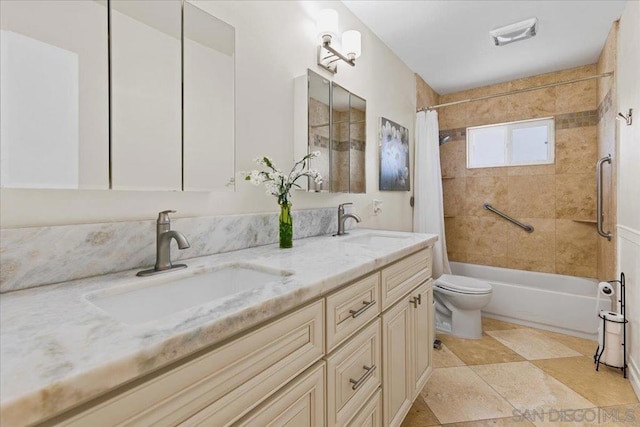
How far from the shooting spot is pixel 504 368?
Result: 6.62ft

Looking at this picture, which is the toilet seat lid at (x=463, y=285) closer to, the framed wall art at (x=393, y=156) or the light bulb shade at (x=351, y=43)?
the framed wall art at (x=393, y=156)

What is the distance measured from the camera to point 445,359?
2141 mm

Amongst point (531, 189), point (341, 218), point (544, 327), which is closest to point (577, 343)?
point (544, 327)

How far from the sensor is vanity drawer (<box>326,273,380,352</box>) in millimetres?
873

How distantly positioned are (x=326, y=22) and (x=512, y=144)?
2651mm

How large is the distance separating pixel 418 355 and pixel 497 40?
2.43m

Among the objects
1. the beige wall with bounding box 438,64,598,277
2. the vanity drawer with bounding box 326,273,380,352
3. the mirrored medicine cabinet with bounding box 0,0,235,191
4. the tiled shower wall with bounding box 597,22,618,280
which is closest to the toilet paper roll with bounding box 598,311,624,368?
the tiled shower wall with bounding box 597,22,618,280

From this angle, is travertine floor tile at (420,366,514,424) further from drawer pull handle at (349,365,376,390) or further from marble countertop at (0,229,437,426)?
marble countertop at (0,229,437,426)

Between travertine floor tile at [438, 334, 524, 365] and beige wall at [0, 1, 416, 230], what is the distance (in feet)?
3.86

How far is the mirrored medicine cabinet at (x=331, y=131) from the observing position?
1600mm

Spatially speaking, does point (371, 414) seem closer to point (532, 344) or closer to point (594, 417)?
point (594, 417)

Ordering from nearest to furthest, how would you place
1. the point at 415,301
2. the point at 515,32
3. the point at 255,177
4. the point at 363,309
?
the point at 363,309
the point at 255,177
the point at 415,301
the point at 515,32

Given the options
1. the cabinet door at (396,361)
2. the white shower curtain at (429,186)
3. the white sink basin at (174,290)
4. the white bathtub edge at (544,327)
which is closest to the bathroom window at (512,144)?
the white shower curtain at (429,186)

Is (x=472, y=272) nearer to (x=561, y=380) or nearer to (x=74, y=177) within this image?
(x=561, y=380)
